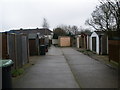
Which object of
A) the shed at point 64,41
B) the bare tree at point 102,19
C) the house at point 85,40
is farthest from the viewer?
the shed at point 64,41

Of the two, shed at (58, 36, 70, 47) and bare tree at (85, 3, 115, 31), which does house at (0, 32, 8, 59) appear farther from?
shed at (58, 36, 70, 47)

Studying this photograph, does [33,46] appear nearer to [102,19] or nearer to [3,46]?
[102,19]

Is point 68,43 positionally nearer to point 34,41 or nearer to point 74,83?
point 34,41

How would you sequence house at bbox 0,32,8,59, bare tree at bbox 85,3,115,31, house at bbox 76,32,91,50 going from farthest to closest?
house at bbox 76,32,91,50 < bare tree at bbox 85,3,115,31 < house at bbox 0,32,8,59

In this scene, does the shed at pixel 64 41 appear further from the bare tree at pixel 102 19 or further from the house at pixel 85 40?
the bare tree at pixel 102 19

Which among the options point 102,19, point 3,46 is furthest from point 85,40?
point 3,46

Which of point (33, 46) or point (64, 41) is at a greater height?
point (33, 46)

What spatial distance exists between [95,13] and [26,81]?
972 inches

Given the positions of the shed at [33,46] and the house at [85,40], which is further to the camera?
the house at [85,40]

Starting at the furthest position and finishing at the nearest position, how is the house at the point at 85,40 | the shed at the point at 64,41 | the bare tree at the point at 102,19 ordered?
the shed at the point at 64,41
the house at the point at 85,40
the bare tree at the point at 102,19

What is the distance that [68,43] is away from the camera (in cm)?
6153

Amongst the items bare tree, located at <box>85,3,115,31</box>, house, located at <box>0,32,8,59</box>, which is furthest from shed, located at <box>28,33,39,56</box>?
house, located at <box>0,32,8,59</box>

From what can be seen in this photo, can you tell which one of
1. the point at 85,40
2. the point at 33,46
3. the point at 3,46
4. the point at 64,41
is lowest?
the point at 64,41

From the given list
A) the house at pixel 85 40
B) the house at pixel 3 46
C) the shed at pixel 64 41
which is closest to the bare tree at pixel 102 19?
the house at pixel 85 40
